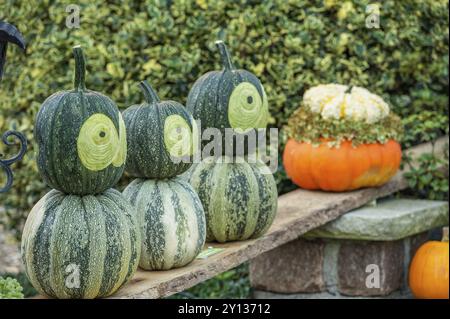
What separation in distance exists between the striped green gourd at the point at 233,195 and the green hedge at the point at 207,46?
122 centimetres

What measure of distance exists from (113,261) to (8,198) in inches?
100

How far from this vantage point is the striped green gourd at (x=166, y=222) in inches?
128

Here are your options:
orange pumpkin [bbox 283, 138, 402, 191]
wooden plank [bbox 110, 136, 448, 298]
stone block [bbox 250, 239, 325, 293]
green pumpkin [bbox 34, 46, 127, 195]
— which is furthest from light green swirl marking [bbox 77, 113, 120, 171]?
stone block [bbox 250, 239, 325, 293]

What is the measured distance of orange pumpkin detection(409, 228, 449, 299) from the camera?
4.51 metres

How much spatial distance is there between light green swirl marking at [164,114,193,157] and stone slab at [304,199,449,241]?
1416mm

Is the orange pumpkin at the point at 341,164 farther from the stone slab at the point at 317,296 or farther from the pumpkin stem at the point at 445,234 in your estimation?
the stone slab at the point at 317,296

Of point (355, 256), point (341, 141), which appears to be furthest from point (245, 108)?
point (355, 256)

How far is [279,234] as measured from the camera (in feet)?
12.9

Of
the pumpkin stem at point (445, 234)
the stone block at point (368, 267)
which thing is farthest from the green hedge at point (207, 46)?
the pumpkin stem at point (445, 234)

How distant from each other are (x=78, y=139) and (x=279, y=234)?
1.35 meters

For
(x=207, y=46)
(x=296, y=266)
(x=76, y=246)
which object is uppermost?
(x=207, y=46)

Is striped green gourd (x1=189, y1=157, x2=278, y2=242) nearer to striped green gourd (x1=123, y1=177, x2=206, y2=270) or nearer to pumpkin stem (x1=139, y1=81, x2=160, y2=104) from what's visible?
striped green gourd (x1=123, y1=177, x2=206, y2=270)

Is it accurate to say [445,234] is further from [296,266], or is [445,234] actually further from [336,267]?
[296,266]
